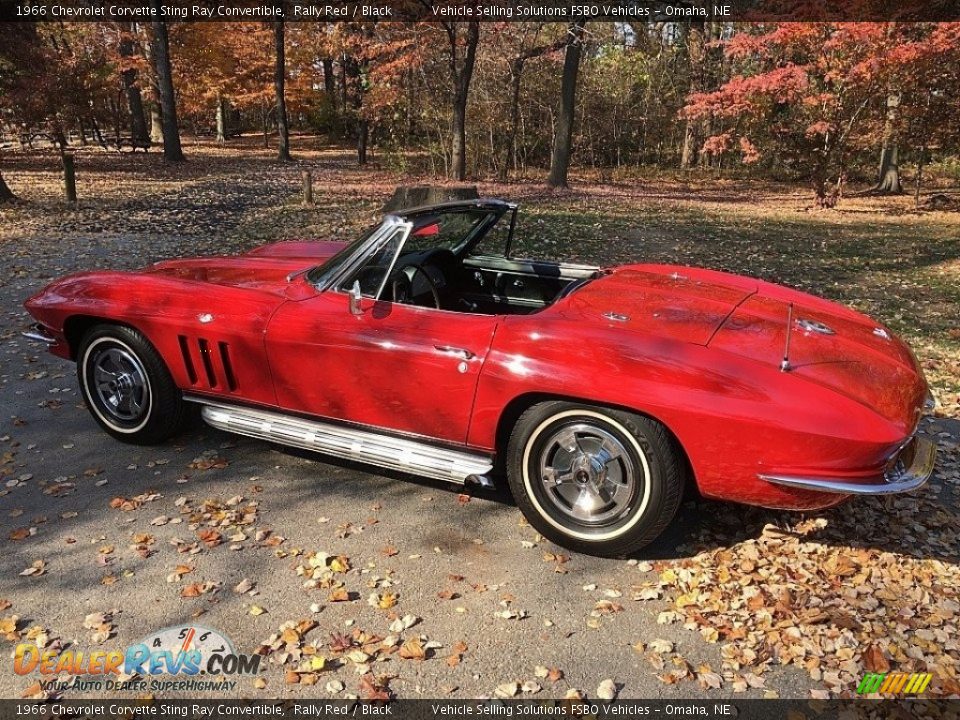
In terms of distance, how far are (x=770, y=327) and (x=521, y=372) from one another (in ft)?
4.22

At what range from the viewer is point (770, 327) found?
349 cm

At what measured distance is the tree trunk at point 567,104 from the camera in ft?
61.6

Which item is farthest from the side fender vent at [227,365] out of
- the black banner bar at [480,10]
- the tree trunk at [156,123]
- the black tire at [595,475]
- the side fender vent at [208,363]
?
the tree trunk at [156,123]

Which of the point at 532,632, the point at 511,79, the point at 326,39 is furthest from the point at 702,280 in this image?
the point at 326,39

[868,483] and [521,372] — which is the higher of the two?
[521,372]

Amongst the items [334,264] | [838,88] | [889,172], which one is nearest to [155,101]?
[838,88]

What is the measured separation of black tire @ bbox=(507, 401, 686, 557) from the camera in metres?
3.09

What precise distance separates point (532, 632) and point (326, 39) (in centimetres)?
3142

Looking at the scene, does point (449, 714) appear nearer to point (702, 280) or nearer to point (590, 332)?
point (590, 332)

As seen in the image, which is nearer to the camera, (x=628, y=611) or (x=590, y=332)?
Result: (x=628, y=611)

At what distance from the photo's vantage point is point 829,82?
17453 millimetres

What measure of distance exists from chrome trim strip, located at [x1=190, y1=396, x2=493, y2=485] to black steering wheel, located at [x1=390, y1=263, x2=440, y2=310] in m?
0.80

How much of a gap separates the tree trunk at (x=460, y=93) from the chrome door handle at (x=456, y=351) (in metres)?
18.4

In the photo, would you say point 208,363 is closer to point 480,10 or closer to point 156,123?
point 480,10
